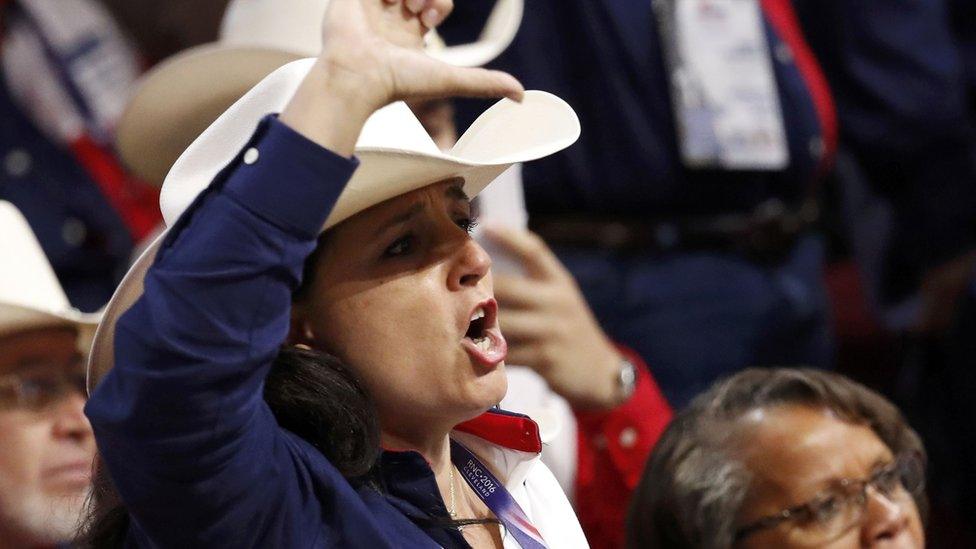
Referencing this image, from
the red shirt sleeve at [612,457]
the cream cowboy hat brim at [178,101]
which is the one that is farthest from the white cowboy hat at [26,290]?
the red shirt sleeve at [612,457]

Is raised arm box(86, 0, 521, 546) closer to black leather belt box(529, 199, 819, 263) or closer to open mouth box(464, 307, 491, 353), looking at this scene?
open mouth box(464, 307, 491, 353)

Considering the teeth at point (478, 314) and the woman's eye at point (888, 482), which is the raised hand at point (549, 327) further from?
the teeth at point (478, 314)

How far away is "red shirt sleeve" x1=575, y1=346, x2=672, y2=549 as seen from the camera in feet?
8.09

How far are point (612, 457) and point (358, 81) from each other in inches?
54.0

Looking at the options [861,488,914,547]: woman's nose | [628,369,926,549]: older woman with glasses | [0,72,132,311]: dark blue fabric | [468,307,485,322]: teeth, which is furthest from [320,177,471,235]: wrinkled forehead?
[0,72,132,311]: dark blue fabric

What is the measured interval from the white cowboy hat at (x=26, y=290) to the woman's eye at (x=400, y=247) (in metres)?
0.99

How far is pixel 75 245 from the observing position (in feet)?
10.8

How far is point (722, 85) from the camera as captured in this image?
2965 millimetres

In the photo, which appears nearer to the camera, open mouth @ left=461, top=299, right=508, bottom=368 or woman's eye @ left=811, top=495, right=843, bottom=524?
open mouth @ left=461, top=299, right=508, bottom=368

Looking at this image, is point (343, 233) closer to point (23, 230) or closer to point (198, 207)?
point (198, 207)

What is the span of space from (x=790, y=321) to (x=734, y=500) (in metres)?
1.07

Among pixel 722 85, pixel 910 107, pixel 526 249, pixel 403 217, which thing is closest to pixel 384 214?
pixel 403 217

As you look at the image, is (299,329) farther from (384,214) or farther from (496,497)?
(496,497)

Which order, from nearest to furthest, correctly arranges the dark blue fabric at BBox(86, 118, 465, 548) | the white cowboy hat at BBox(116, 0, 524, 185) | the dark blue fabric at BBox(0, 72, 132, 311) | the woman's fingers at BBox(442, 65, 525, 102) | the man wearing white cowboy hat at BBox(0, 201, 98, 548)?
the dark blue fabric at BBox(86, 118, 465, 548) → the woman's fingers at BBox(442, 65, 525, 102) → the man wearing white cowboy hat at BBox(0, 201, 98, 548) → the white cowboy hat at BBox(116, 0, 524, 185) → the dark blue fabric at BBox(0, 72, 132, 311)
